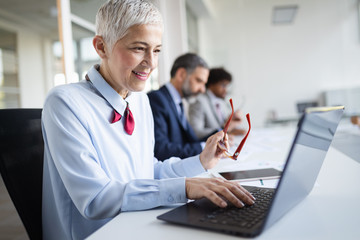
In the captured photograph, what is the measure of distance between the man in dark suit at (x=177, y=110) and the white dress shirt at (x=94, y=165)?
591 mm

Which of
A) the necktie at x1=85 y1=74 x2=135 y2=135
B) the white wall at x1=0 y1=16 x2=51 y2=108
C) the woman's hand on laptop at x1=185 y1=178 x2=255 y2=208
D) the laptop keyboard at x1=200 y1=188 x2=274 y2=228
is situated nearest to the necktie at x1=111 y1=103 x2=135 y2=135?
the necktie at x1=85 y1=74 x2=135 y2=135

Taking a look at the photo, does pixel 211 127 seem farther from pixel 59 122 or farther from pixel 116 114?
pixel 59 122

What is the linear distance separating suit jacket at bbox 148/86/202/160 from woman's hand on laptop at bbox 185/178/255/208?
3.30 feet

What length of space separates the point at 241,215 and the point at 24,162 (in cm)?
68

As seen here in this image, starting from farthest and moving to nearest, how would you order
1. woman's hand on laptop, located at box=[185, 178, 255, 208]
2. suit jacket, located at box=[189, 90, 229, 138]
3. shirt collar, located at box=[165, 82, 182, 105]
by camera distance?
suit jacket, located at box=[189, 90, 229, 138], shirt collar, located at box=[165, 82, 182, 105], woman's hand on laptop, located at box=[185, 178, 255, 208]

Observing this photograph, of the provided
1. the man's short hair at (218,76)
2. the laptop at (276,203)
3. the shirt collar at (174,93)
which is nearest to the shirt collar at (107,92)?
the laptop at (276,203)

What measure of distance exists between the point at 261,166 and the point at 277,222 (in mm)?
701

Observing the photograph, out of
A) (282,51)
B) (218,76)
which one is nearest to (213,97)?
(218,76)

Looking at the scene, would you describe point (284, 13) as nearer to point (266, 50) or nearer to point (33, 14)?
point (266, 50)

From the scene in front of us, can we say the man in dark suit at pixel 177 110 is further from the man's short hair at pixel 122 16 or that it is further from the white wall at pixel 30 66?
the white wall at pixel 30 66

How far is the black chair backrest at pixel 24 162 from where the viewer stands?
824 mm

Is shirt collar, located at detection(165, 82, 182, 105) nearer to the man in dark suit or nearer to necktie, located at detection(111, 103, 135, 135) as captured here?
the man in dark suit

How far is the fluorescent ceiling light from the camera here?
17.2 ft

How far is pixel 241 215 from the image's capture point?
63 cm
